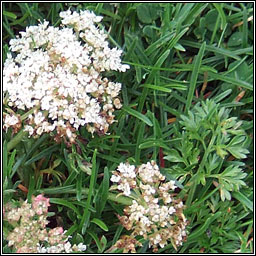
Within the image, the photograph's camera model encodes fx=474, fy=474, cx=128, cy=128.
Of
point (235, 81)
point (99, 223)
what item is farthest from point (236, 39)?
point (99, 223)

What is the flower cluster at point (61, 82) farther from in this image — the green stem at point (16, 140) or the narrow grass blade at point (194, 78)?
the narrow grass blade at point (194, 78)

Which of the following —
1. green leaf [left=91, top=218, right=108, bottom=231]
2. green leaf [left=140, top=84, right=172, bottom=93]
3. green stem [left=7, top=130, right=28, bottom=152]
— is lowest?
green leaf [left=91, top=218, right=108, bottom=231]

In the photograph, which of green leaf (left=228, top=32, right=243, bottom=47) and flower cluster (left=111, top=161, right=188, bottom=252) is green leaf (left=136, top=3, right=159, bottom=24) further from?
flower cluster (left=111, top=161, right=188, bottom=252)

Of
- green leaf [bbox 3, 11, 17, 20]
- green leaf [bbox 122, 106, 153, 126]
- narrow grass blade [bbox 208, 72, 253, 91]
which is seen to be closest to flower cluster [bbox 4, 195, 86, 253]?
green leaf [bbox 122, 106, 153, 126]

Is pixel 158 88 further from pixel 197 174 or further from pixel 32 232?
pixel 32 232

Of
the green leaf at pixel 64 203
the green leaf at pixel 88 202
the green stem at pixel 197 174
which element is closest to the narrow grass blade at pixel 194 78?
the green stem at pixel 197 174

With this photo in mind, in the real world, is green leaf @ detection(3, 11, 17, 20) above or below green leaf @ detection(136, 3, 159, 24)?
below
